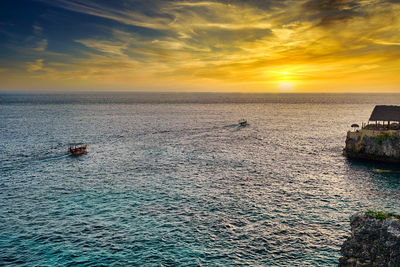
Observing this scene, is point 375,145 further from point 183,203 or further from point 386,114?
point 183,203

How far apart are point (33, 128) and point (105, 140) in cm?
4903

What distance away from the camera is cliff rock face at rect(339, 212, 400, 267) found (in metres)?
19.1

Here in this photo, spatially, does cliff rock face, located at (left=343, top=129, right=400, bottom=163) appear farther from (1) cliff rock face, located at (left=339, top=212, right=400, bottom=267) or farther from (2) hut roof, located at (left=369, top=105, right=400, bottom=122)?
(1) cliff rock face, located at (left=339, top=212, right=400, bottom=267)

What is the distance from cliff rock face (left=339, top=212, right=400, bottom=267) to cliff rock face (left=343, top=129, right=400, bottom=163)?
49460mm

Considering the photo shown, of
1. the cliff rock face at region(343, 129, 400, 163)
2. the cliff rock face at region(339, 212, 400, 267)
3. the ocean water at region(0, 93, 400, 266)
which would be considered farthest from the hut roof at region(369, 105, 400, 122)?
the cliff rock face at region(339, 212, 400, 267)

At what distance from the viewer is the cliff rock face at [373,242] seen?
19125mm

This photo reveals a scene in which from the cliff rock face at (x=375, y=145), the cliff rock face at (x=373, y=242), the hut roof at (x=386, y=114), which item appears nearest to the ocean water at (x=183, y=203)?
the cliff rock face at (x=375, y=145)

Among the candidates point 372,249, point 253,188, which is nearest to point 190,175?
point 253,188

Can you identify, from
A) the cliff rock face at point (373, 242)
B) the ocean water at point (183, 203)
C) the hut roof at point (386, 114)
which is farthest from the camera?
the hut roof at point (386, 114)

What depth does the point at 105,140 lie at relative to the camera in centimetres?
9475

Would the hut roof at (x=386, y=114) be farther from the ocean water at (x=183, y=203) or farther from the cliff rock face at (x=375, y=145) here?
the ocean water at (x=183, y=203)

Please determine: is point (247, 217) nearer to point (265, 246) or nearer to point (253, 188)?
point (265, 246)

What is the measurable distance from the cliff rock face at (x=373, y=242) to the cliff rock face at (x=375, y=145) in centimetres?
4946

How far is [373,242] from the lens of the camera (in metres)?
20.4
